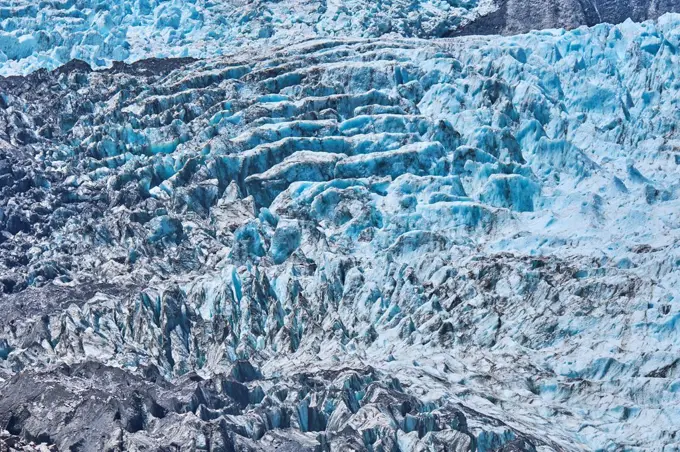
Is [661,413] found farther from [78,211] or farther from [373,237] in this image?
[78,211]

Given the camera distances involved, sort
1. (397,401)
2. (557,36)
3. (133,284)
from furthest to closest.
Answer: (557,36) < (133,284) < (397,401)

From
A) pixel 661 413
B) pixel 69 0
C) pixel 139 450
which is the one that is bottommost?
pixel 661 413

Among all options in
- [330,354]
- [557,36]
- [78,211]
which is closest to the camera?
[330,354]

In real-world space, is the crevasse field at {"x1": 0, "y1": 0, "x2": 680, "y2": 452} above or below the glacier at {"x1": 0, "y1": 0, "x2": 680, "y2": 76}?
below

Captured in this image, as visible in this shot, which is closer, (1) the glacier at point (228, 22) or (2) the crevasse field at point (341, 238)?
(2) the crevasse field at point (341, 238)

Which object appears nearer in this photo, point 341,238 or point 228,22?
point 341,238

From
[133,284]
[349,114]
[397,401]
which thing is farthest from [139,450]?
[349,114]

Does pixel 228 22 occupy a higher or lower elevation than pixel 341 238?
higher

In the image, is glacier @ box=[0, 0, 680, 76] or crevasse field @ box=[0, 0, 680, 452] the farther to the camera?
glacier @ box=[0, 0, 680, 76]
